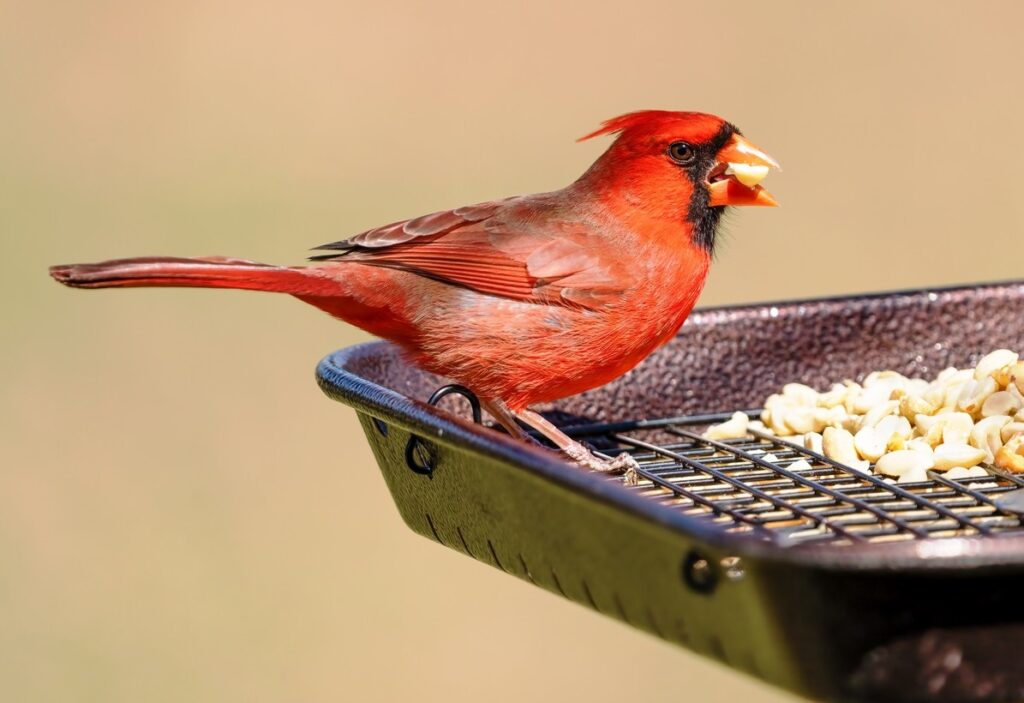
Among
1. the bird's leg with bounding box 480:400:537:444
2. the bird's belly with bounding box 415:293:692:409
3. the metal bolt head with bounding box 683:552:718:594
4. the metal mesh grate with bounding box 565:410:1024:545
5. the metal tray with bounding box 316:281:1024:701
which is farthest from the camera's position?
the bird's leg with bounding box 480:400:537:444

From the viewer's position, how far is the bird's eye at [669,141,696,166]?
10.5 feet

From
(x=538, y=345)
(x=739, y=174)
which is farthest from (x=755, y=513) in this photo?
(x=739, y=174)

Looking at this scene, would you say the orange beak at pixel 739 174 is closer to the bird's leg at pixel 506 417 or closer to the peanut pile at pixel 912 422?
the peanut pile at pixel 912 422

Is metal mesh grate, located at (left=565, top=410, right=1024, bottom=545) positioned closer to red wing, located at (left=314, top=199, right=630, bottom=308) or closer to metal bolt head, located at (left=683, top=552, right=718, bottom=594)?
metal bolt head, located at (left=683, top=552, right=718, bottom=594)

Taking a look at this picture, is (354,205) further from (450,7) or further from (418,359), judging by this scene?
(418,359)

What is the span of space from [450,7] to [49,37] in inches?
98.2

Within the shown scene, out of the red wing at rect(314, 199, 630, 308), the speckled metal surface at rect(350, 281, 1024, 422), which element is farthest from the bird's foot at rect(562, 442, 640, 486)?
the speckled metal surface at rect(350, 281, 1024, 422)

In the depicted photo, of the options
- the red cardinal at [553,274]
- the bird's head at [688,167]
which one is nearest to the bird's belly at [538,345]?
the red cardinal at [553,274]

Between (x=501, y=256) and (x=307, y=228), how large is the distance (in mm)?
4909

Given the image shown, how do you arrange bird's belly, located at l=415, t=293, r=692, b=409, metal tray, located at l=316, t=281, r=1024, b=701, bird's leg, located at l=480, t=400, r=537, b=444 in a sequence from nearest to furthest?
1. metal tray, located at l=316, t=281, r=1024, b=701
2. bird's belly, located at l=415, t=293, r=692, b=409
3. bird's leg, located at l=480, t=400, r=537, b=444

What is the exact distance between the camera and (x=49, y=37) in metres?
9.36

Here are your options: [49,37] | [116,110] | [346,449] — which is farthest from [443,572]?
[49,37]

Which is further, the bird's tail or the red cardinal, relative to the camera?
the red cardinal

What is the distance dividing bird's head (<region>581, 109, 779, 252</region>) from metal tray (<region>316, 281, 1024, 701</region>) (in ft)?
0.85
